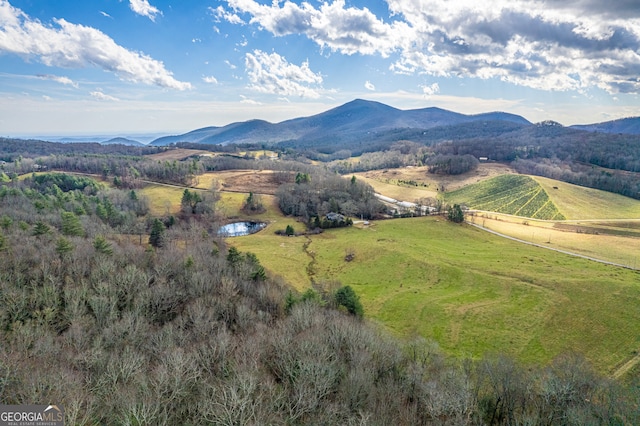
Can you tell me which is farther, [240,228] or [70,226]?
[240,228]

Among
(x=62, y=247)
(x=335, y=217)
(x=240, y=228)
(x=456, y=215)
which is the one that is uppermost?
(x=62, y=247)

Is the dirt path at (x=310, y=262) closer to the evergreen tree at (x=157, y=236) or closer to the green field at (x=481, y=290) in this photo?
the green field at (x=481, y=290)

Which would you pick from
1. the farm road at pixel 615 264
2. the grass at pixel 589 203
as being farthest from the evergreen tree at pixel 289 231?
the grass at pixel 589 203

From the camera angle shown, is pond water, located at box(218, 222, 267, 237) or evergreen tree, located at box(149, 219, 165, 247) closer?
evergreen tree, located at box(149, 219, 165, 247)

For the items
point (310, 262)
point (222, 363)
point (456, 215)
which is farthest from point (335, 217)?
point (222, 363)

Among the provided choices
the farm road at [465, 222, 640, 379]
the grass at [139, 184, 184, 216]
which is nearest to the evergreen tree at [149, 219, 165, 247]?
the grass at [139, 184, 184, 216]

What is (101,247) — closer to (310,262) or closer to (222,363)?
(222,363)

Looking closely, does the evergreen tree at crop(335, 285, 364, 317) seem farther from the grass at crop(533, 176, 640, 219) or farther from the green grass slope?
the grass at crop(533, 176, 640, 219)
